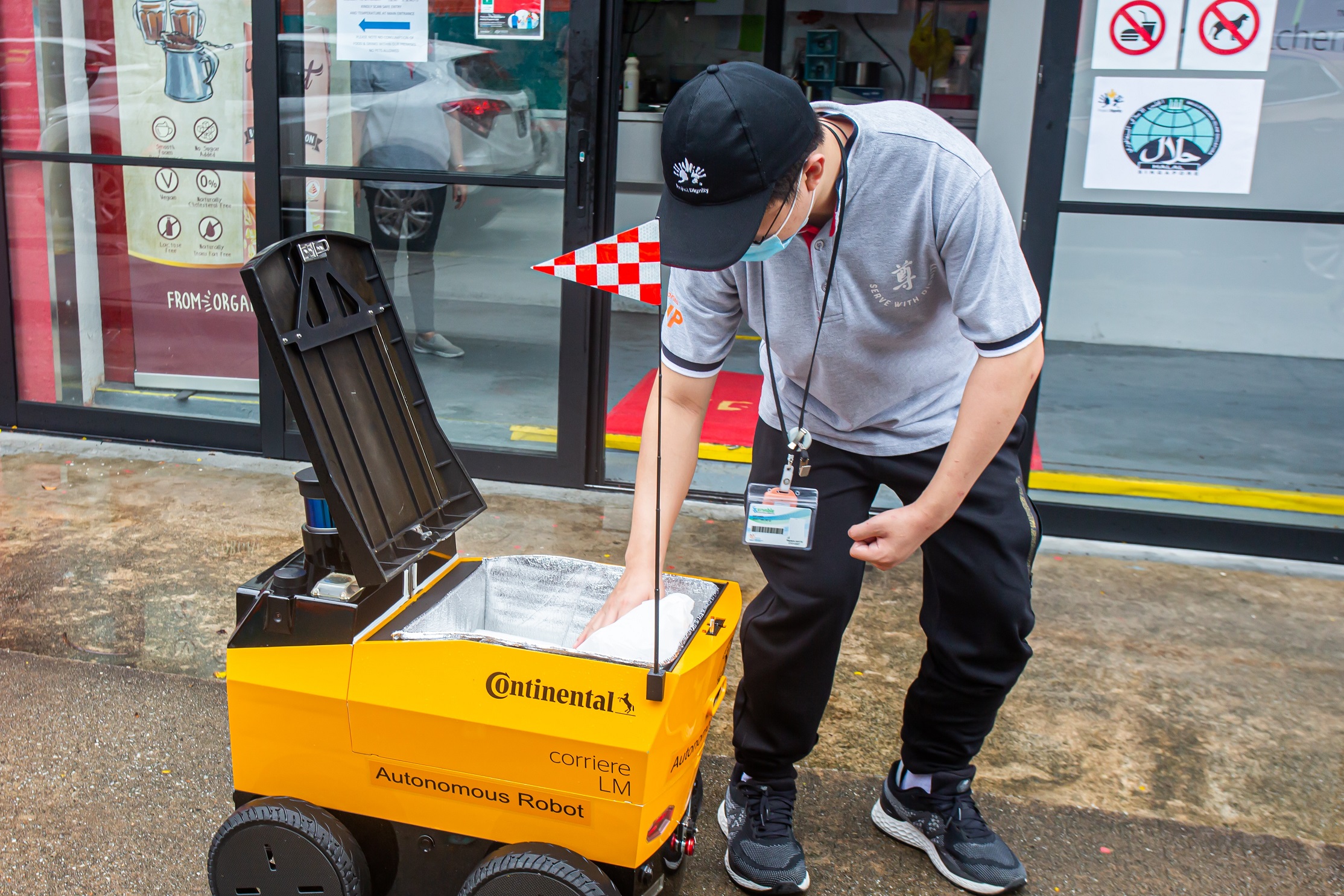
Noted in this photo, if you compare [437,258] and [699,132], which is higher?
[699,132]

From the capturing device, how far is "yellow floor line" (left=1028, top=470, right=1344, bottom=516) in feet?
13.6

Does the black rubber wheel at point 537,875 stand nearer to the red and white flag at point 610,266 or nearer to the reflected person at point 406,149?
the red and white flag at point 610,266

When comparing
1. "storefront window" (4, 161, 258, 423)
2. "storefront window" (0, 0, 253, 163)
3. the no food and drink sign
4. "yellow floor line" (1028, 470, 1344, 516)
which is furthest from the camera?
"storefront window" (4, 161, 258, 423)

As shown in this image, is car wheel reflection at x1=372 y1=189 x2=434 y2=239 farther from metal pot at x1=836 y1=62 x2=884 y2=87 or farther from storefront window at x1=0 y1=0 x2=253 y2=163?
metal pot at x1=836 y1=62 x2=884 y2=87

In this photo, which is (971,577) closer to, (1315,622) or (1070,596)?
(1070,596)

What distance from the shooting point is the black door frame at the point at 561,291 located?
4148mm

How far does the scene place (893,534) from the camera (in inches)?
73.7

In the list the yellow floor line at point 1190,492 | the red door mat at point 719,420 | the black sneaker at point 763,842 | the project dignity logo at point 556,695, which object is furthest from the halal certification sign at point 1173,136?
the project dignity logo at point 556,695

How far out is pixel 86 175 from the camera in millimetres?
4793

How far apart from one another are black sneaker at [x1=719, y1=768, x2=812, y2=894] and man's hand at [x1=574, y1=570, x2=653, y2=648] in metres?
0.56

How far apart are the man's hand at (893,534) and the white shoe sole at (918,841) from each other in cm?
78

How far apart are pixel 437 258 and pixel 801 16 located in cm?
554

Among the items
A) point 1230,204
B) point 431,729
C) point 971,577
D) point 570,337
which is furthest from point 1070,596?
point 431,729

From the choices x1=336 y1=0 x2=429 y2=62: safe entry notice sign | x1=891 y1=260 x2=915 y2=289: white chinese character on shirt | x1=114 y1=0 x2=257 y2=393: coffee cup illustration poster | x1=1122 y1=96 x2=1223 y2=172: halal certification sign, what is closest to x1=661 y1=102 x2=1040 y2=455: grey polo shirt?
x1=891 y1=260 x2=915 y2=289: white chinese character on shirt
